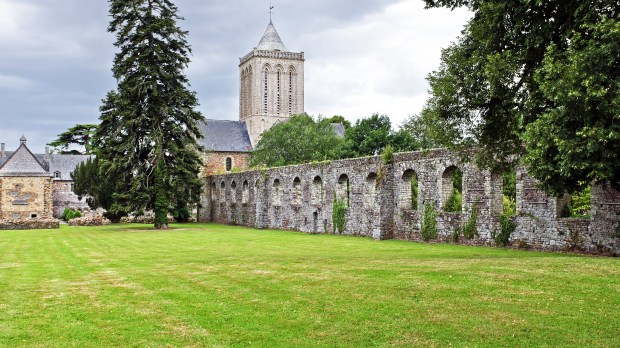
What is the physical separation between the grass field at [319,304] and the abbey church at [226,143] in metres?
33.6

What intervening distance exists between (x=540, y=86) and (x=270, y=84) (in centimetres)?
7879

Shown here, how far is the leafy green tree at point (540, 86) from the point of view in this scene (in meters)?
11.4

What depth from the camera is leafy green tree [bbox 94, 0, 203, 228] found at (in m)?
36.7

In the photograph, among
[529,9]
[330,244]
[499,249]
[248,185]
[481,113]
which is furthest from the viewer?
[248,185]

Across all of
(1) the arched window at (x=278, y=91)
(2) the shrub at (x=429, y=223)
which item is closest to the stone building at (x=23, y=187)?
(2) the shrub at (x=429, y=223)

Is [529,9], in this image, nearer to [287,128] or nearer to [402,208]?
[402,208]

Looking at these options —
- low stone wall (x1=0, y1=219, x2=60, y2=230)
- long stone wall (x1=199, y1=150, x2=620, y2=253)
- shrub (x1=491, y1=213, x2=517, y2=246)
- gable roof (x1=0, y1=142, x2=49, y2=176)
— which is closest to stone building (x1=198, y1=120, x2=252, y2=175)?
gable roof (x1=0, y1=142, x2=49, y2=176)

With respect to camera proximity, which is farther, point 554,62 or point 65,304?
point 554,62

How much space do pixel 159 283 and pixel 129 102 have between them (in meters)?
27.2

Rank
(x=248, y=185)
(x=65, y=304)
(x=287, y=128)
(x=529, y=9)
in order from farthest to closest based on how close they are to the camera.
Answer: (x=287, y=128)
(x=248, y=185)
(x=529, y=9)
(x=65, y=304)

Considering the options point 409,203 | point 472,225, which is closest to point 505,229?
point 472,225

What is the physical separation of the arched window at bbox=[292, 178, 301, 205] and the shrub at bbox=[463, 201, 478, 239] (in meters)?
14.6

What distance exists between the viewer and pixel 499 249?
19484 millimetres

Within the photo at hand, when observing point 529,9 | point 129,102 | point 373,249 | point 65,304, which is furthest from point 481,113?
point 129,102
